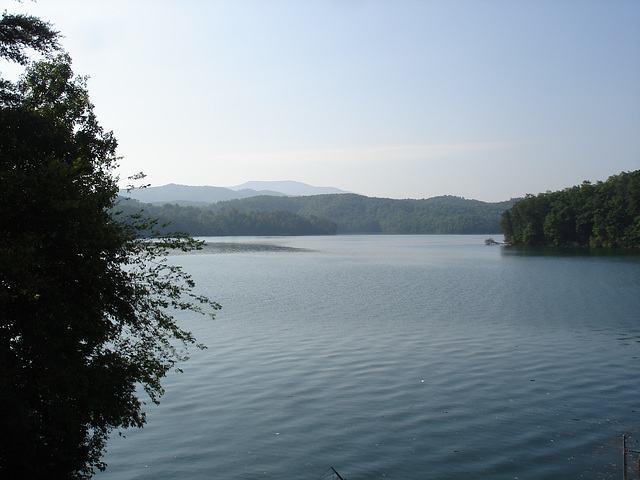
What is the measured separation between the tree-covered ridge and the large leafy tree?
10651 cm

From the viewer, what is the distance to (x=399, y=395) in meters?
17.4

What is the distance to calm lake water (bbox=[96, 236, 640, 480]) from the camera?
41.5ft

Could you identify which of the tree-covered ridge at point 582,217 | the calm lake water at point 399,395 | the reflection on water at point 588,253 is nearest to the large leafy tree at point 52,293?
the calm lake water at point 399,395

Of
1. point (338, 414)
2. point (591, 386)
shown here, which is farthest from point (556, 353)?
point (338, 414)

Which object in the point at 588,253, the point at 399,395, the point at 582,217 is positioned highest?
the point at 582,217

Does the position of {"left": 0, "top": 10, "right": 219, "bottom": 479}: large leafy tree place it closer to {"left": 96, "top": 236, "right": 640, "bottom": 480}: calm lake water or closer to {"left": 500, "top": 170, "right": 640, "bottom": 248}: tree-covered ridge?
{"left": 96, "top": 236, "right": 640, "bottom": 480}: calm lake water

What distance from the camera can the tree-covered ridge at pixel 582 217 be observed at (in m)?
101

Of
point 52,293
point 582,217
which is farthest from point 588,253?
point 52,293

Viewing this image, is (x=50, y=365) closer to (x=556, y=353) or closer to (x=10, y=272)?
(x=10, y=272)

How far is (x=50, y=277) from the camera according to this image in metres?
9.97

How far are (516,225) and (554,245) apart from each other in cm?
1298

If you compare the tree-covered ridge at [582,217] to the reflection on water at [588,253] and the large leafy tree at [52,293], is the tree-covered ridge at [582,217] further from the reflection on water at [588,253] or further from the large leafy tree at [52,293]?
the large leafy tree at [52,293]

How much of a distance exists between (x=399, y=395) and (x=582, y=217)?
109919mm

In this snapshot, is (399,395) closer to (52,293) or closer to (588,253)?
(52,293)
